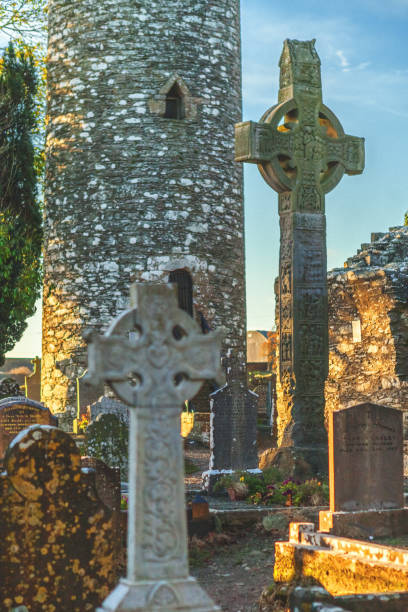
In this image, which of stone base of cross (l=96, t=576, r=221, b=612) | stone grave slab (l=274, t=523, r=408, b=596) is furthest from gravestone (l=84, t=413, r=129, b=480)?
stone base of cross (l=96, t=576, r=221, b=612)

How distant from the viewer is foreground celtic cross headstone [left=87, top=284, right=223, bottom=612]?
3822mm

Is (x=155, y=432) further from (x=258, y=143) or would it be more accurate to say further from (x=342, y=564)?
(x=258, y=143)

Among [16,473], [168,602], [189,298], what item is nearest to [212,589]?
[16,473]

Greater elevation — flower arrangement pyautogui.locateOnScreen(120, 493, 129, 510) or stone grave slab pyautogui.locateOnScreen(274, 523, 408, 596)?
flower arrangement pyautogui.locateOnScreen(120, 493, 129, 510)

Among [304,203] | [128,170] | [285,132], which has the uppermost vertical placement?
[128,170]

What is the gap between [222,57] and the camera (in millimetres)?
18047

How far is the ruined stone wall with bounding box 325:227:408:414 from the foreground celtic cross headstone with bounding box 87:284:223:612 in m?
9.36

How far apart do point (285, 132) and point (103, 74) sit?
772 centimetres

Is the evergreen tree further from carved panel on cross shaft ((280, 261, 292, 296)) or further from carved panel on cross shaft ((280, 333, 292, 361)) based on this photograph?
carved panel on cross shaft ((280, 333, 292, 361))

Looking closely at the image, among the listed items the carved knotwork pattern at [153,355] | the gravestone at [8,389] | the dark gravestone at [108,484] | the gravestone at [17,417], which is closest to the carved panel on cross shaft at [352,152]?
the gravestone at [17,417]

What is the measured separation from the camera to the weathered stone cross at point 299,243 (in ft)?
33.9

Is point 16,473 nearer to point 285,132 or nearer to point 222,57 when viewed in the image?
point 285,132

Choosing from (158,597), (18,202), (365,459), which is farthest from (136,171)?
(158,597)

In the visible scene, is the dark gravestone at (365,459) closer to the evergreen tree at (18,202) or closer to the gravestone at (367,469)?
the gravestone at (367,469)
